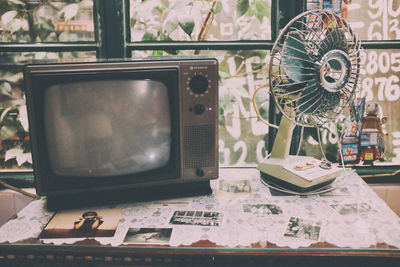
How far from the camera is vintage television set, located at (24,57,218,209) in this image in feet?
3.76

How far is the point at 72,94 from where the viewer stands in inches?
45.4

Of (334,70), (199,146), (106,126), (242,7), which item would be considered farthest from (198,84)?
(242,7)

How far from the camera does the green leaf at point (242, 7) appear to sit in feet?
5.24

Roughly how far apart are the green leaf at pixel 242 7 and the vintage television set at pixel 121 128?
1.63 feet

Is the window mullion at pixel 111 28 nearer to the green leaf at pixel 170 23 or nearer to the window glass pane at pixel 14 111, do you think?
the window glass pane at pixel 14 111

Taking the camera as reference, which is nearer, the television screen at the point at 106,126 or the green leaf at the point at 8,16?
the television screen at the point at 106,126

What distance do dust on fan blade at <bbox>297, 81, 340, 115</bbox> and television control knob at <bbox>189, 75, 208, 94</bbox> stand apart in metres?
0.33

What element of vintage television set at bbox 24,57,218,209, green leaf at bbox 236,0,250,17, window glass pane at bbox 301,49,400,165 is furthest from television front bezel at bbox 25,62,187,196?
window glass pane at bbox 301,49,400,165

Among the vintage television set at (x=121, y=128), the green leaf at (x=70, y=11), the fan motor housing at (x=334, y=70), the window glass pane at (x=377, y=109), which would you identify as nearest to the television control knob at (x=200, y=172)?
the vintage television set at (x=121, y=128)

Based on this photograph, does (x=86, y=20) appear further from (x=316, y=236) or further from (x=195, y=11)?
(x=316, y=236)

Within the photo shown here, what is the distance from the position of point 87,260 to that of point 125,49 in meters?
0.94

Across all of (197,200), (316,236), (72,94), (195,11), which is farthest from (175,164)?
(195,11)

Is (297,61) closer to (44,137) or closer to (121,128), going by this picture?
(121,128)

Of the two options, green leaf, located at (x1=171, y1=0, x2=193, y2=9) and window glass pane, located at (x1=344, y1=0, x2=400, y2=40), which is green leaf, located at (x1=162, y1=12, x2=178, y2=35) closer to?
green leaf, located at (x1=171, y1=0, x2=193, y2=9)
